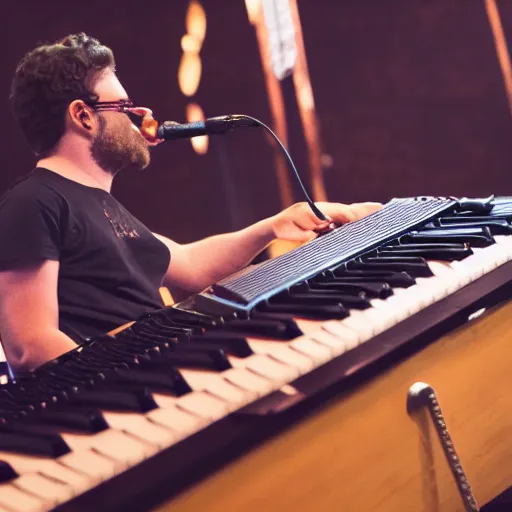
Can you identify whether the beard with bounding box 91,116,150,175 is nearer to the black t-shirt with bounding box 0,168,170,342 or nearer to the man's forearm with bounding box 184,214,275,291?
the black t-shirt with bounding box 0,168,170,342

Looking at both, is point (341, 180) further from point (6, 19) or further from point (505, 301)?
point (505, 301)

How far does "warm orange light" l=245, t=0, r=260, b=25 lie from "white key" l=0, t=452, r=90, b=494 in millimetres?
2718

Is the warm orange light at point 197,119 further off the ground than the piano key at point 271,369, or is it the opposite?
the warm orange light at point 197,119

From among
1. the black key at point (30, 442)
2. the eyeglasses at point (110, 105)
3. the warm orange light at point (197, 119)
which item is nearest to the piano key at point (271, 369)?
the black key at point (30, 442)

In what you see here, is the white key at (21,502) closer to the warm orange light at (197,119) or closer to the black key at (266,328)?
the black key at (266,328)

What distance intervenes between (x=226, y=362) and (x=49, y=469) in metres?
0.22

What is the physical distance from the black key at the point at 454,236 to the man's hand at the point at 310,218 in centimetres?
39

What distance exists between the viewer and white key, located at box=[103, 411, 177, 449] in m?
0.69

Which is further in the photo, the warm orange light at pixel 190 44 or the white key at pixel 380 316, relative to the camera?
the warm orange light at pixel 190 44

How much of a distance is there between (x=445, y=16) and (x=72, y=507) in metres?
3.02

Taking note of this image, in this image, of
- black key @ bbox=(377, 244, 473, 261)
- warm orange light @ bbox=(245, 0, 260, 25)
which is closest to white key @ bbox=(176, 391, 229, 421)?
black key @ bbox=(377, 244, 473, 261)

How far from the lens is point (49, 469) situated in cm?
66

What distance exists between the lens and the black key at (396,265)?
101cm

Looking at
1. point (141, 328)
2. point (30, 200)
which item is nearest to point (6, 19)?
point (30, 200)
